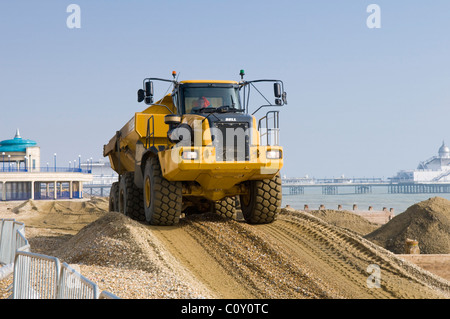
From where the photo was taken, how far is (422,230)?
1892cm

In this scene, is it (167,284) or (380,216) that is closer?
(167,284)

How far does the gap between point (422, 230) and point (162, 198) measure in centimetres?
1132

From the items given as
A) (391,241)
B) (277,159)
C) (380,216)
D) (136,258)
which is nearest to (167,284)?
(136,258)

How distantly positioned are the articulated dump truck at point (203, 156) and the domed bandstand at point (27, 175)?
4132 cm

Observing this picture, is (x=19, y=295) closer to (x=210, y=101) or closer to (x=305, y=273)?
(x=305, y=273)

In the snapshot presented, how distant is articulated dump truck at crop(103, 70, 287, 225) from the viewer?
10.8 metres

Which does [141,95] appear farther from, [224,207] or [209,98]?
[224,207]

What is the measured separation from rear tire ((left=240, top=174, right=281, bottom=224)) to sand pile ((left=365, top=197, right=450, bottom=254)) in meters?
7.81

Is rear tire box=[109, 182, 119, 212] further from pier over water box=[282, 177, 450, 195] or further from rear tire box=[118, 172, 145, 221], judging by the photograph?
pier over water box=[282, 177, 450, 195]

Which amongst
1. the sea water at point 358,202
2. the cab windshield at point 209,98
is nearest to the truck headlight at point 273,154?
the cab windshield at point 209,98

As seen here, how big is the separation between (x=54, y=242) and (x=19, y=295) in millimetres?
8719

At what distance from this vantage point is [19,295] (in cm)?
706

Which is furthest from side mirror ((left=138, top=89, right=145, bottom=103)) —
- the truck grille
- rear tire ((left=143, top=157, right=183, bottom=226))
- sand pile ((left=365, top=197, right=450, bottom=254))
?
sand pile ((left=365, top=197, right=450, bottom=254))

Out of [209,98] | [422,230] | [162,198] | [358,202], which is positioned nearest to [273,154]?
[209,98]
